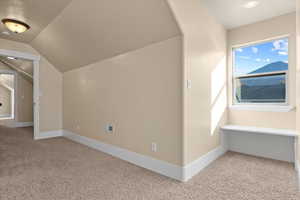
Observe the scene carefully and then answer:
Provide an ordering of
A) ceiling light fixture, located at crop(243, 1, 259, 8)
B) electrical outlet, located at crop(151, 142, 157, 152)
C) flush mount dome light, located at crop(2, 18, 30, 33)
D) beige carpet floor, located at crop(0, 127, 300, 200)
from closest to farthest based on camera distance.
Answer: beige carpet floor, located at crop(0, 127, 300, 200), electrical outlet, located at crop(151, 142, 157, 152), ceiling light fixture, located at crop(243, 1, 259, 8), flush mount dome light, located at crop(2, 18, 30, 33)

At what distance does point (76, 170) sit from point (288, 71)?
3.91m

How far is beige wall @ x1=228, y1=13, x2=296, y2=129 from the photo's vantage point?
2.54 meters

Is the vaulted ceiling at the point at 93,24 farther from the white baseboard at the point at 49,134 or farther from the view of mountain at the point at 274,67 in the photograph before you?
the white baseboard at the point at 49,134

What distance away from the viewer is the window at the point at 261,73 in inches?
106

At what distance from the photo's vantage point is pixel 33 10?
2.52 metres

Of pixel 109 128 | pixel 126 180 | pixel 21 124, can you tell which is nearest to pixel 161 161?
pixel 126 180

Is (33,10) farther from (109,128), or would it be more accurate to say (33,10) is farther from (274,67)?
(274,67)

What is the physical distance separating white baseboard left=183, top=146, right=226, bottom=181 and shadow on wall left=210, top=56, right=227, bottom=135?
38 centimetres

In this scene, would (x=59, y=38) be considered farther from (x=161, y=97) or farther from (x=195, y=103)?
(x=195, y=103)

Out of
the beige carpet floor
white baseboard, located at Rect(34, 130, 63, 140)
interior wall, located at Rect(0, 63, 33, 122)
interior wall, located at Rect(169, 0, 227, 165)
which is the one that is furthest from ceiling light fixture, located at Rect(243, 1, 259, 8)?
interior wall, located at Rect(0, 63, 33, 122)

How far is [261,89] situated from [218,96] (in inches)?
35.5

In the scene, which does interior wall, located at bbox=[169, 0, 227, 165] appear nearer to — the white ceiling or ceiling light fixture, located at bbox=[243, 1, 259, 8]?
the white ceiling

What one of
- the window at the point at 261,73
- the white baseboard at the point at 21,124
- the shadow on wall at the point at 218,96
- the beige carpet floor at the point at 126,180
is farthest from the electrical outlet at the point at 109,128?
the white baseboard at the point at 21,124

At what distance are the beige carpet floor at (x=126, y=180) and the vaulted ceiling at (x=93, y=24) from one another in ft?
6.35
